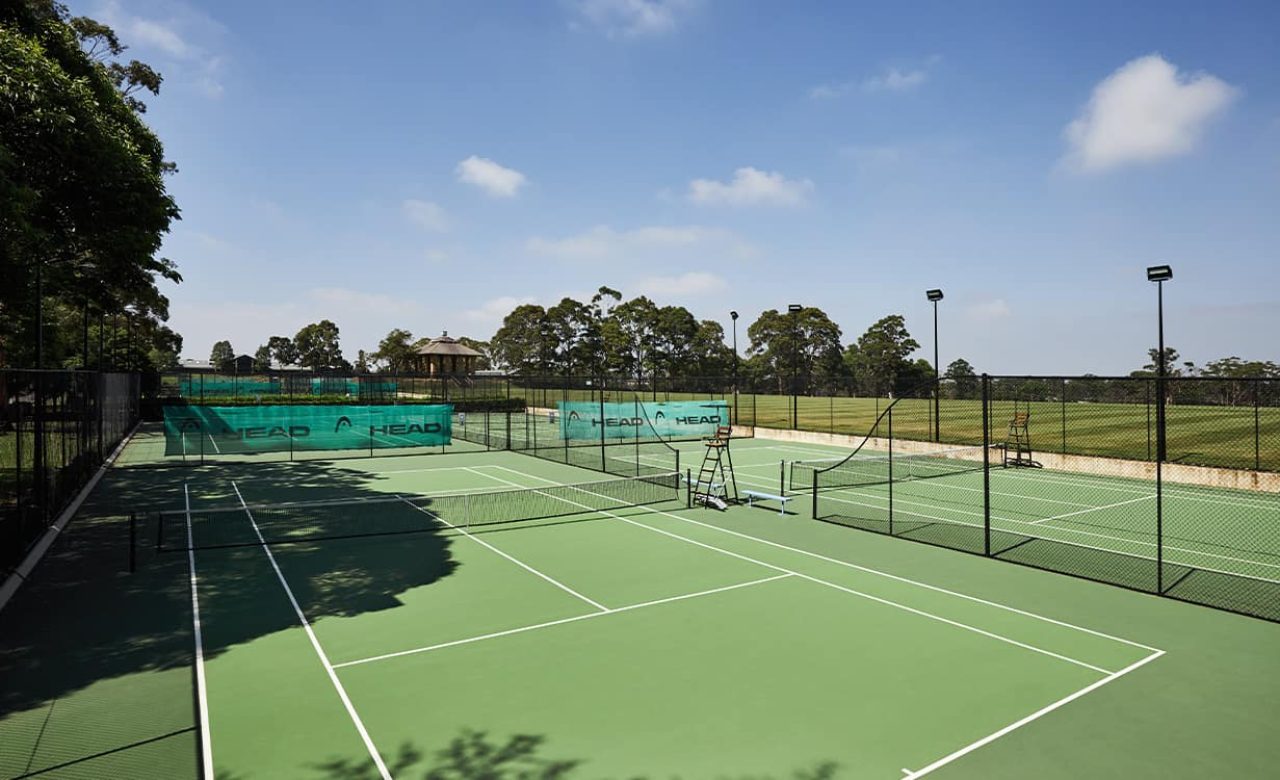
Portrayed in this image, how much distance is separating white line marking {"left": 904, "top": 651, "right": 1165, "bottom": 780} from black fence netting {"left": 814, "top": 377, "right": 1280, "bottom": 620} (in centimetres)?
295

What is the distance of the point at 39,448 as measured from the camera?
12688mm

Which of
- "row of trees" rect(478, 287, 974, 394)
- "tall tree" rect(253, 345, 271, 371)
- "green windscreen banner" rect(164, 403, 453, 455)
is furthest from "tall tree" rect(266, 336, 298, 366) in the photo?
"green windscreen banner" rect(164, 403, 453, 455)

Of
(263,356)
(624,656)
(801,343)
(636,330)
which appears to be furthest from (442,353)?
(263,356)

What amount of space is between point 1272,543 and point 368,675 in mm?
17060

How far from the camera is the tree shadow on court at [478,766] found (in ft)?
19.6

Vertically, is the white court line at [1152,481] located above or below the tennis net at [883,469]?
below

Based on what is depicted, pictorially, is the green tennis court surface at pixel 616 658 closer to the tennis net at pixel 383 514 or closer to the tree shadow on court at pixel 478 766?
the tree shadow on court at pixel 478 766

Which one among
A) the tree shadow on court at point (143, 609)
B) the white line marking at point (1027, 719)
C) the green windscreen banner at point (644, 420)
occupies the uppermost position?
the green windscreen banner at point (644, 420)

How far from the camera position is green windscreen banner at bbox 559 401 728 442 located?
3400 cm

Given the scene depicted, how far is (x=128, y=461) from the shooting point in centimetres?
2698

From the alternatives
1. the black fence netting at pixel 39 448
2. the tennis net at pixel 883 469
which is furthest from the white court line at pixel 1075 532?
the black fence netting at pixel 39 448

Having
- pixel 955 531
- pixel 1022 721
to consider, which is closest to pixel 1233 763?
pixel 1022 721

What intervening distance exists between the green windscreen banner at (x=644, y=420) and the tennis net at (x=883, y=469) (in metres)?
9.03

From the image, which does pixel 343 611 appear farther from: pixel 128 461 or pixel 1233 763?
pixel 128 461
